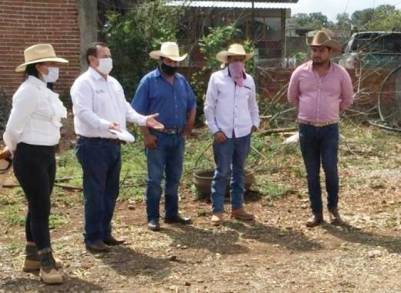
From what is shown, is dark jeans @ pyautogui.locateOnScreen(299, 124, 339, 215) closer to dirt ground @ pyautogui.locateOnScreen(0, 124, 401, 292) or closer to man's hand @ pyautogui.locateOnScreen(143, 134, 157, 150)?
dirt ground @ pyautogui.locateOnScreen(0, 124, 401, 292)

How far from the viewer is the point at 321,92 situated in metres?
6.92

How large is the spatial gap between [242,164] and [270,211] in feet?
2.71

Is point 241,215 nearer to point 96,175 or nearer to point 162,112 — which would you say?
point 162,112

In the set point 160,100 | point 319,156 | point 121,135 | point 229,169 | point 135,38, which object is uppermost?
point 135,38

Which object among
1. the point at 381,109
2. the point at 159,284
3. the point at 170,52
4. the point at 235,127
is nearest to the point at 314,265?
the point at 159,284

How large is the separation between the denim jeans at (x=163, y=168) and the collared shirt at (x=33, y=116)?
1703mm

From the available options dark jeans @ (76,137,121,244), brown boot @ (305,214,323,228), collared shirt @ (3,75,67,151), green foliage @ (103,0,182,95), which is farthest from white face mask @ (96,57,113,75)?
green foliage @ (103,0,182,95)

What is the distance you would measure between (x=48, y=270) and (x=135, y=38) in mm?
9908

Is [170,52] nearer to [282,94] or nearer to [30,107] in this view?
[30,107]

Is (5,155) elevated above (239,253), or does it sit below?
above

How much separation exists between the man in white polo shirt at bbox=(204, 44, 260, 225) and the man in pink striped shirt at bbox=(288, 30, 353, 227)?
20.5 inches

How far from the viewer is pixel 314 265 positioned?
5.77 metres

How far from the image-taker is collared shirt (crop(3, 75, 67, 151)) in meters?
5.17

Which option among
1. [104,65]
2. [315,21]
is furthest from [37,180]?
[315,21]
